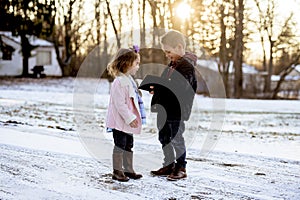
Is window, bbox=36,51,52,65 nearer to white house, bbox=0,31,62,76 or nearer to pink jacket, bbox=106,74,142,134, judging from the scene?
white house, bbox=0,31,62,76

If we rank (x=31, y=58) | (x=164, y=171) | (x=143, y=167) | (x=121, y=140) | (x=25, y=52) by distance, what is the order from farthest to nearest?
(x=31, y=58) → (x=25, y=52) → (x=143, y=167) → (x=164, y=171) → (x=121, y=140)

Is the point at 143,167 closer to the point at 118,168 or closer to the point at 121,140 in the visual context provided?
the point at 118,168

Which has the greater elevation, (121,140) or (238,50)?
(238,50)

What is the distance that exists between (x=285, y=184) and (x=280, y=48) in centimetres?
3626

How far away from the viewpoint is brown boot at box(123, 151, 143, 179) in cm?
481

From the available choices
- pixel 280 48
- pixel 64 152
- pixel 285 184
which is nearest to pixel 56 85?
pixel 280 48

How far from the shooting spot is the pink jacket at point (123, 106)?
453 centimetres

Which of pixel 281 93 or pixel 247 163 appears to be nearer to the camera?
pixel 247 163

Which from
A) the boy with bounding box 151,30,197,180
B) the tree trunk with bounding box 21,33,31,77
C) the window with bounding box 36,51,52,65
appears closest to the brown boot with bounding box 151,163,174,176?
the boy with bounding box 151,30,197,180

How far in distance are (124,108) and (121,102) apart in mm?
75

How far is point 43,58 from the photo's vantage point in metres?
44.2

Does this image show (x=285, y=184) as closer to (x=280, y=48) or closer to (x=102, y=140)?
(x=102, y=140)

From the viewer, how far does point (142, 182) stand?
4.66 m

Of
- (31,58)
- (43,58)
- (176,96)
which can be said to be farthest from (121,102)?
(43,58)
